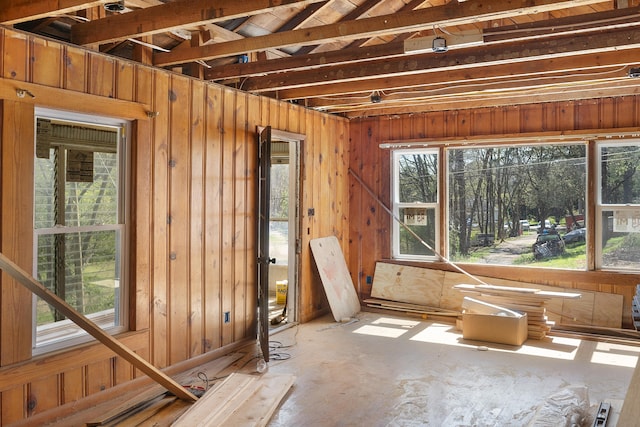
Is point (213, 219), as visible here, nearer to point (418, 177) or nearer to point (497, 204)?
point (418, 177)

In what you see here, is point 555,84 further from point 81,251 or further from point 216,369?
point 81,251

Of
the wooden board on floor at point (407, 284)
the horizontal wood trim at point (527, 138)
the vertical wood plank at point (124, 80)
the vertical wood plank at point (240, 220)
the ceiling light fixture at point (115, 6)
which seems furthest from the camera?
the wooden board on floor at point (407, 284)

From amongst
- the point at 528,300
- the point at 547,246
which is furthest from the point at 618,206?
the point at 528,300

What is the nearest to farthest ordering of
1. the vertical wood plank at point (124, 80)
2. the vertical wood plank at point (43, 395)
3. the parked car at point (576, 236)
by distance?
the vertical wood plank at point (43, 395), the vertical wood plank at point (124, 80), the parked car at point (576, 236)

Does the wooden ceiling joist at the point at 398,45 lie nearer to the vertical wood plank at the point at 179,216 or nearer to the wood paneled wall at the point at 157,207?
the vertical wood plank at the point at 179,216

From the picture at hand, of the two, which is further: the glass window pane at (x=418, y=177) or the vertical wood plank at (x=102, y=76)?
the glass window pane at (x=418, y=177)

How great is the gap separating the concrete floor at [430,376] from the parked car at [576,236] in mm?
1207

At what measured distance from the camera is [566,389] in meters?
4.02

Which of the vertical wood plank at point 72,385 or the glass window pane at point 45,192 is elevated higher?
the glass window pane at point 45,192

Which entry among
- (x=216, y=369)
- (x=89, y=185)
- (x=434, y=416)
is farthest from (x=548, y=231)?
(x=89, y=185)

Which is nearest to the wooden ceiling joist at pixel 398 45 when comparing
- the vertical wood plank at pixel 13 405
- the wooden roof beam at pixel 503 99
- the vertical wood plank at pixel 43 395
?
the wooden roof beam at pixel 503 99

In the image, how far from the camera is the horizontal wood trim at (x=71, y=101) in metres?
3.31

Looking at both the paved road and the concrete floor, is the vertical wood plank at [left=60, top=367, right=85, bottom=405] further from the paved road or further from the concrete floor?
the paved road

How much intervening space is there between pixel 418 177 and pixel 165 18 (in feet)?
14.9
